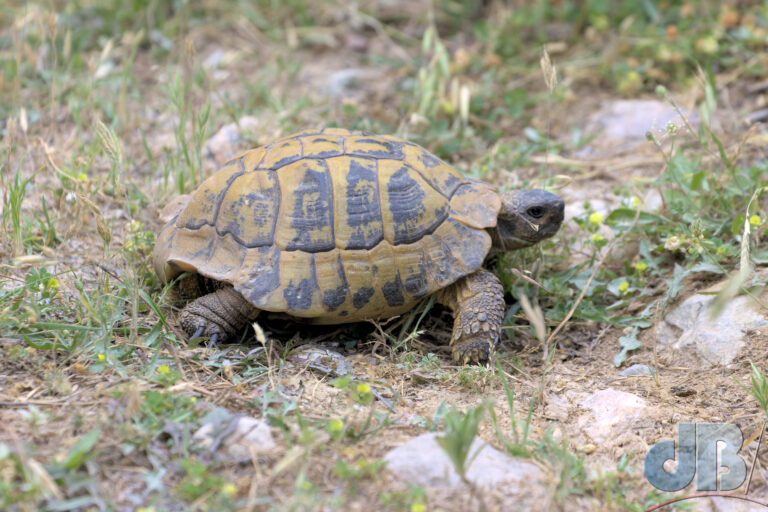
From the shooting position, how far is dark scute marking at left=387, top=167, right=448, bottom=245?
3.22 meters

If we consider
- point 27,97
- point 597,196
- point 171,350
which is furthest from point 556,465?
point 27,97

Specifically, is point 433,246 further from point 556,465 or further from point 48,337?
point 48,337

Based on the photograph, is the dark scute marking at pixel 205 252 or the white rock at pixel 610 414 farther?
the dark scute marking at pixel 205 252

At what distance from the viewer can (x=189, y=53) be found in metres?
3.74

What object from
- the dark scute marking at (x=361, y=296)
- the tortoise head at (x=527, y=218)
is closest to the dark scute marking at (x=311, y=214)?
the dark scute marking at (x=361, y=296)

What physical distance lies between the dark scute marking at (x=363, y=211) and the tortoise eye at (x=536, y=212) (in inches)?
33.7

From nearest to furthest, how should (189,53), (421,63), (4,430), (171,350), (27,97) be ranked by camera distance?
(4,430) < (171,350) < (189,53) < (27,97) < (421,63)

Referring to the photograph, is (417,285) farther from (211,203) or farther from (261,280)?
(211,203)

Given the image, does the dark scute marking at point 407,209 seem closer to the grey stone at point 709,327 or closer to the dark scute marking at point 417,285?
the dark scute marking at point 417,285

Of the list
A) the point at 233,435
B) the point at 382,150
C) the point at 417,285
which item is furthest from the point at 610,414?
the point at 382,150

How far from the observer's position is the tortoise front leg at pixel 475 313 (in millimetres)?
3193

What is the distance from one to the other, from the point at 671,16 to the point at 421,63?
7.18ft

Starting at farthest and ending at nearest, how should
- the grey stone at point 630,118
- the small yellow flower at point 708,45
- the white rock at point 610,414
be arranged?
the small yellow flower at point 708,45 → the grey stone at point 630,118 → the white rock at point 610,414

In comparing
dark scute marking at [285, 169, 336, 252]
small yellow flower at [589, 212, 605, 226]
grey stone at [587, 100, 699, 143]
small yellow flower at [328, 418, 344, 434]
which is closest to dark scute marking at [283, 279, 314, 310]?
dark scute marking at [285, 169, 336, 252]
